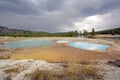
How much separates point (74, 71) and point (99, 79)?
6.25 feet

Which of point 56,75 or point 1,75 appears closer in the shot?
point 56,75

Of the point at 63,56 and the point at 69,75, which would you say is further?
the point at 63,56

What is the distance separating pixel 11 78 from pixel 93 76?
17.6ft

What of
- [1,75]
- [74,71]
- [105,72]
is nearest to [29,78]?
[1,75]

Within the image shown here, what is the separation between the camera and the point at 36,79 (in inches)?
313

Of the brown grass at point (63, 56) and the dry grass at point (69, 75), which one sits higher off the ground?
the dry grass at point (69, 75)

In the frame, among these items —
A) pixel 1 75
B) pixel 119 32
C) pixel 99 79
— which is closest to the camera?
pixel 99 79

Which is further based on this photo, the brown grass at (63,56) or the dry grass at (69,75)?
the brown grass at (63,56)

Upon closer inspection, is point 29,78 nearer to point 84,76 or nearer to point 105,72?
point 84,76

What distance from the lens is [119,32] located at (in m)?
89.1

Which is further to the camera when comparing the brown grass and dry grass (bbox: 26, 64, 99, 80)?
the brown grass

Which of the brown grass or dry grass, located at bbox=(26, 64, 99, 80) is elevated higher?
dry grass, located at bbox=(26, 64, 99, 80)

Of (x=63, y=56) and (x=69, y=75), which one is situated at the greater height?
Answer: (x=69, y=75)

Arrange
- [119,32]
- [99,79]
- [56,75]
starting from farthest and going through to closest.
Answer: [119,32], [56,75], [99,79]
